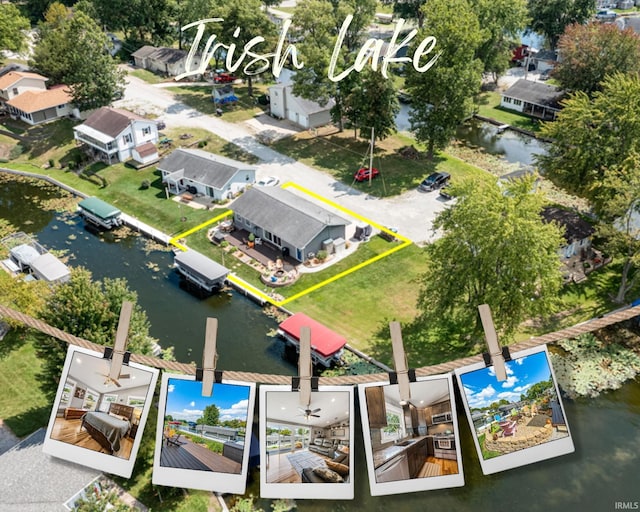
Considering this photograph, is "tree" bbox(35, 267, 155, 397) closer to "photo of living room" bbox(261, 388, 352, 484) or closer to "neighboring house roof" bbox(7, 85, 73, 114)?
"photo of living room" bbox(261, 388, 352, 484)

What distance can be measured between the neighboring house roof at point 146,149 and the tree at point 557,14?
64.2m

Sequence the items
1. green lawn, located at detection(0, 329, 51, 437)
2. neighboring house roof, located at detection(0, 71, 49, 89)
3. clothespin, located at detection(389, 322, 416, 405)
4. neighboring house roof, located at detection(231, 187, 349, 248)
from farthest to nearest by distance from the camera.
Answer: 1. neighboring house roof, located at detection(0, 71, 49, 89)
2. neighboring house roof, located at detection(231, 187, 349, 248)
3. green lawn, located at detection(0, 329, 51, 437)
4. clothespin, located at detection(389, 322, 416, 405)

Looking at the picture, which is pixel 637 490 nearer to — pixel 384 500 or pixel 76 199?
pixel 384 500

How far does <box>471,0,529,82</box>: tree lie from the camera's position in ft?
255

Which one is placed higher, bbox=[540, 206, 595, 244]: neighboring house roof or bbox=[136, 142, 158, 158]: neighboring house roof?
bbox=[540, 206, 595, 244]: neighboring house roof

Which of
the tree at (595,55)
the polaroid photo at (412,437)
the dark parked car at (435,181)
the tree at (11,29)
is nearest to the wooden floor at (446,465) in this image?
the polaroid photo at (412,437)

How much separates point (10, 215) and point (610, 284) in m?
58.5

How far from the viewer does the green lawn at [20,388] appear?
35.3 metres

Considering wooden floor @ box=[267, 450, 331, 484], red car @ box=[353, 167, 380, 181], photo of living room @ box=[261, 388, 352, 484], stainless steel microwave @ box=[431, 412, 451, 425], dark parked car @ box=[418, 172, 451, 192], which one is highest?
stainless steel microwave @ box=[431, 412, 451, 425]

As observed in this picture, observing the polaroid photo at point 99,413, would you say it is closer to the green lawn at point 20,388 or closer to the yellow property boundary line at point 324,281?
the green lawn at point 20,388

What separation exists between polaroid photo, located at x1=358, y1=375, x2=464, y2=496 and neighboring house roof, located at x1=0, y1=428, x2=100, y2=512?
21775mm

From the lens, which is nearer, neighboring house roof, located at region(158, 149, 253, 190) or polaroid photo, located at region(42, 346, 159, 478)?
polaroid photo, located at region(42, 346, 159, 478)

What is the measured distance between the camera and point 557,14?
3789 inches

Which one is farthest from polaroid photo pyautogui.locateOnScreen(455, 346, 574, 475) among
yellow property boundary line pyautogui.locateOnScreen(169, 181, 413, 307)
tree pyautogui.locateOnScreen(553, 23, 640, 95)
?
tree pyautogui.locateOnScreen(553, 23, 640, 95)
